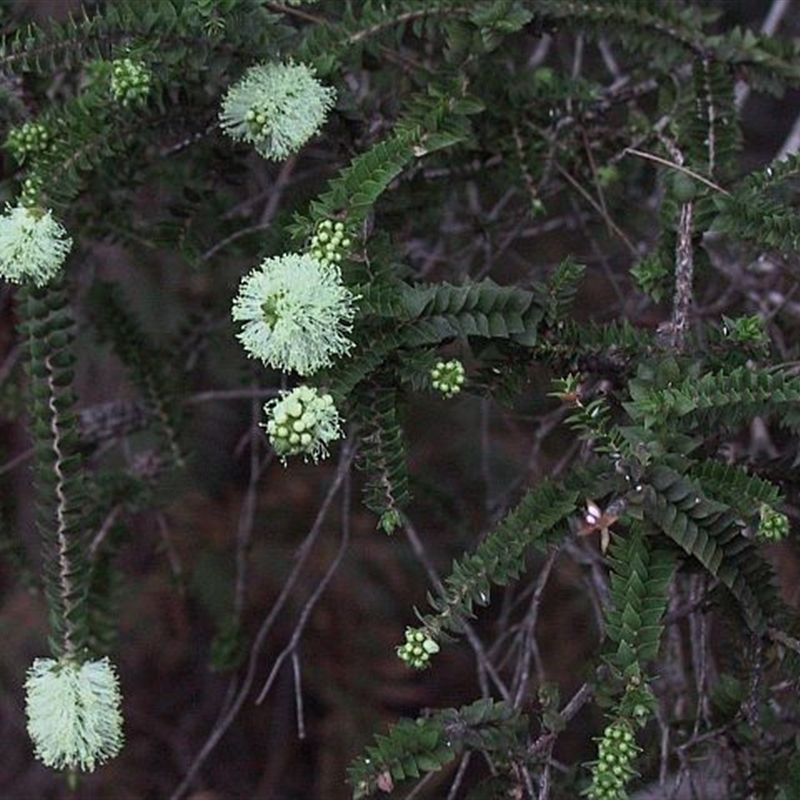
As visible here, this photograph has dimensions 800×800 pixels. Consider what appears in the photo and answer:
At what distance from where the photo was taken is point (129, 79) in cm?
134

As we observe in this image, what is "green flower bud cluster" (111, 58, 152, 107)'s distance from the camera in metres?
1.33

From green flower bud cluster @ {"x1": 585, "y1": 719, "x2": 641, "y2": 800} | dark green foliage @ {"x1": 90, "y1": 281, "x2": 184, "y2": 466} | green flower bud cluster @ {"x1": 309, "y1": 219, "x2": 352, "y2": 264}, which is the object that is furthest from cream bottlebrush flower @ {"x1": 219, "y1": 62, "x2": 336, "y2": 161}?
green flower bud cluster @ {"x1": 585, "y1": 719, "x2": 641, "y2": 800}

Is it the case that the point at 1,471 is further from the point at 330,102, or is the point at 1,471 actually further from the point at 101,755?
the point at 330,102

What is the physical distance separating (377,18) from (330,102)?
145mm

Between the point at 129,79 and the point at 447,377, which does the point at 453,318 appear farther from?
the point at 129,79

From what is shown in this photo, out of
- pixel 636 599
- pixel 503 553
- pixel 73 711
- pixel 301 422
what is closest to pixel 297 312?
pixel 301 422

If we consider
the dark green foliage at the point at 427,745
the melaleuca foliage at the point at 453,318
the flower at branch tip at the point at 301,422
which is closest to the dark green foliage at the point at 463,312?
the melaleuca foliage at the point at 453,318

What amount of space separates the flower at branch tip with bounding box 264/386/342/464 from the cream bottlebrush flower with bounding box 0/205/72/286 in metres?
0.36

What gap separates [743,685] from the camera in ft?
4.57

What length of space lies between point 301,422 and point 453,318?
0.70 ft

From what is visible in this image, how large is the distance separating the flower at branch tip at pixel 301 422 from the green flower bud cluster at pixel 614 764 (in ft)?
1.26

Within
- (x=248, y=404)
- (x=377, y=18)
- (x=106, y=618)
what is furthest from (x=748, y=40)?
(x=248, y=404)

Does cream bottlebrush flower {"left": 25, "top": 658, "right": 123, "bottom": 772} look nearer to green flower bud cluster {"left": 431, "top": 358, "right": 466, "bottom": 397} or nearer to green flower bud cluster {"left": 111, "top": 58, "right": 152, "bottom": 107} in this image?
green flower bud cluster {"left": 431, "top": 358, "right": 466, "bottom": 397}

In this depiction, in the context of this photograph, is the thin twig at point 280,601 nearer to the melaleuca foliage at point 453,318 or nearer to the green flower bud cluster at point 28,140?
the melaleuca foliage at point 453,318
